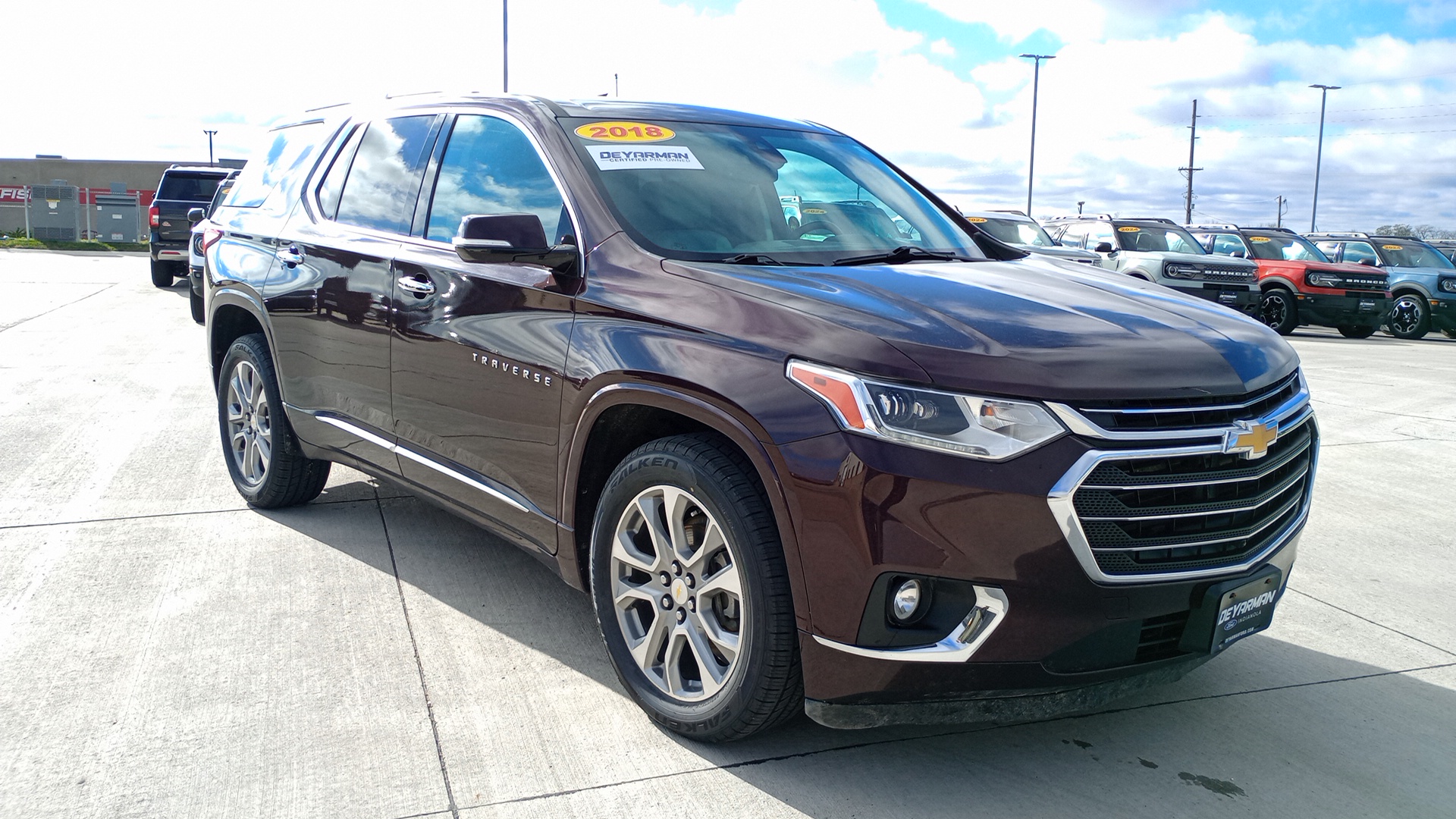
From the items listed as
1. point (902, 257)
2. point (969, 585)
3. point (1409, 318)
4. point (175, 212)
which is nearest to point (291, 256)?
point (902, 257)

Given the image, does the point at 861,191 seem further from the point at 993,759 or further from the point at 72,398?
the point at 72,398

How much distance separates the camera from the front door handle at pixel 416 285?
3.93 metres

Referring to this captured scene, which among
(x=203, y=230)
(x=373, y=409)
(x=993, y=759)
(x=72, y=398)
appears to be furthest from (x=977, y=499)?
(x=72, y=398)

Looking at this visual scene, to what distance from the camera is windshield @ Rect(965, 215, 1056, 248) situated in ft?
57.0

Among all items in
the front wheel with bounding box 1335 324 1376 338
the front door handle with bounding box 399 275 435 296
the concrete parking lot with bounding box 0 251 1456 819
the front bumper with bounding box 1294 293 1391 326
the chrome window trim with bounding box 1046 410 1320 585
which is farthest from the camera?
the front wheel with bounding box 1335 324 1376 338

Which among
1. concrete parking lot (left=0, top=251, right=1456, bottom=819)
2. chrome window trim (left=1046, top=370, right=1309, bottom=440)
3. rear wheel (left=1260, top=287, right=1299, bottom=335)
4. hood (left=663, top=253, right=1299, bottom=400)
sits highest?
hood (left=663, top=253, right=1299, bottom=400)

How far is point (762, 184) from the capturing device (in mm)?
3871

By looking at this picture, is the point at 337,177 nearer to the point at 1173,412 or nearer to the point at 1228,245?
the point at 1173,412

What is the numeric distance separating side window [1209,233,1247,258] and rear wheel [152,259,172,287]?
17737 mm

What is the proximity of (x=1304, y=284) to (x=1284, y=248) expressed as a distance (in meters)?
1.45

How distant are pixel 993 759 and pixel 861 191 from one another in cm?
207

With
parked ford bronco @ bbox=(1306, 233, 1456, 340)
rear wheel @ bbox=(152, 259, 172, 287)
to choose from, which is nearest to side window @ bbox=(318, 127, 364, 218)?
rear wheel @ bbox=(152, 259, 172, 287)

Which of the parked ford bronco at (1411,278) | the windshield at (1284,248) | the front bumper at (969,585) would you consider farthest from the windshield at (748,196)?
the parked ford bronco at (1411,278)

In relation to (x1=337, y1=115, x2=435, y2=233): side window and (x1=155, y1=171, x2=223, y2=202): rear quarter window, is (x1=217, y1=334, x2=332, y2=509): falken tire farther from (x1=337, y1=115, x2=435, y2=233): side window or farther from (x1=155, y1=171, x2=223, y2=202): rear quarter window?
(x1=155, y1=171, x2=223, y2=202): rear quarter window
